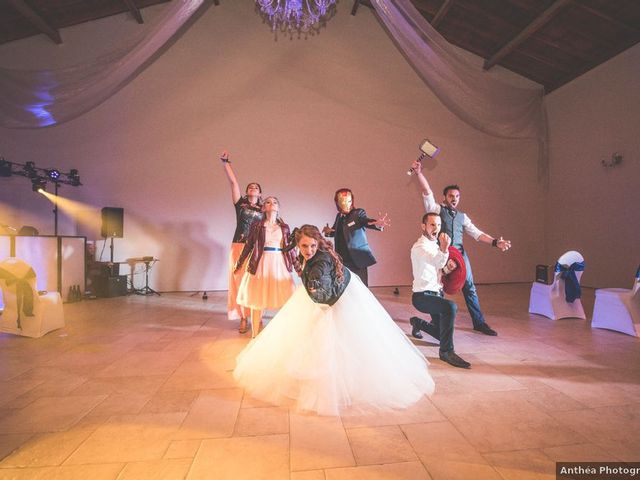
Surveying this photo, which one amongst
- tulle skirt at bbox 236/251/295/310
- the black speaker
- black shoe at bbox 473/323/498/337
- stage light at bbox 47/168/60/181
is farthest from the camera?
the black speaker

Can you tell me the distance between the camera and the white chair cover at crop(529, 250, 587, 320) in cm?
430

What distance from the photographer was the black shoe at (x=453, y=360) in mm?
2664

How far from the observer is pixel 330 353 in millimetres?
2047

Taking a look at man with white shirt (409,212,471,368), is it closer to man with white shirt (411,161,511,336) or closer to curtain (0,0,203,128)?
man with white shirt (411,161,511,336)

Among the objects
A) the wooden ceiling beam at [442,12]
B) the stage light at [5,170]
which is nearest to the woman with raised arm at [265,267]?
the stage light at [5,170]

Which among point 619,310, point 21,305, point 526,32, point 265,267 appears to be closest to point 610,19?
point 526,32

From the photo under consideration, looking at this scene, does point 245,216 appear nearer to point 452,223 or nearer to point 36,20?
point 452,223

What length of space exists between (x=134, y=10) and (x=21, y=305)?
20.2ft

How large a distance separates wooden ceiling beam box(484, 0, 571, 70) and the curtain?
241 inches

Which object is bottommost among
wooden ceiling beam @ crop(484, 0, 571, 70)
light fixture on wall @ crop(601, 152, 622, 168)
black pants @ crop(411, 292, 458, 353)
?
black pants @ crop(411, 292, 458, 353)

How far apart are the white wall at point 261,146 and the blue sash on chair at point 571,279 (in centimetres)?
328

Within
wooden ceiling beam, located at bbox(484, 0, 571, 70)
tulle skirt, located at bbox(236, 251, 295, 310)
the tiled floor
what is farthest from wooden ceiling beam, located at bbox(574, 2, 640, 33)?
tulle skirt, located at bbox(236, 251, 295, 310)

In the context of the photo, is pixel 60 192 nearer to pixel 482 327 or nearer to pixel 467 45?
pixel 482 327

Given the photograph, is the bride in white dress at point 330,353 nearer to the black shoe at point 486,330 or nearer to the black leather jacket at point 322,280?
the black leather jacket at point 322,280
